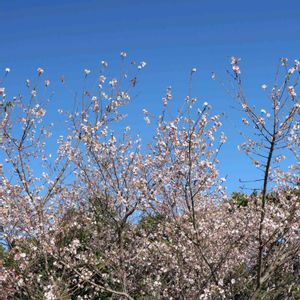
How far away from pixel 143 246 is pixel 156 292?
142 cm

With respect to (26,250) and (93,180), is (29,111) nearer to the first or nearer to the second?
(93,180)

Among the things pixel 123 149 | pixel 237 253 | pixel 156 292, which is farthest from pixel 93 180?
pixel 237 253

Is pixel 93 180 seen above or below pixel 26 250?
above

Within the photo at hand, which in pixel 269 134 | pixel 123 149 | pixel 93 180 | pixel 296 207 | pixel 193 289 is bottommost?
pixel 193 289

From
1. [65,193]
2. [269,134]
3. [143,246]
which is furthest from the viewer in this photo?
[65,193]

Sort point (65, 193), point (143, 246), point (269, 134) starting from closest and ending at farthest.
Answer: point (269, 134)
point (143, 246)
point (65, 193)

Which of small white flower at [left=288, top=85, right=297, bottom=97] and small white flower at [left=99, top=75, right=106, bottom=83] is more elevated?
small white flower at [left=99, top=75, right=106, bottom=83]

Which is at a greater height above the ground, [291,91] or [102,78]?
[102,78]

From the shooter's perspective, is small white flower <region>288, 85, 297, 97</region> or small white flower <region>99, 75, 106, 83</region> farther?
small white flower <region>99, 75, 106, 83</region>

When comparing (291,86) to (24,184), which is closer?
(291,86)

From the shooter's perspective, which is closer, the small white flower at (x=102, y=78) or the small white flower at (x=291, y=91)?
the small white flower at (x=291, y=91)

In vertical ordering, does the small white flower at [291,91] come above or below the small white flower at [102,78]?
below

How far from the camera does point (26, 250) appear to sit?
39.4 feet

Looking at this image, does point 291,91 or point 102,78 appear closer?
point 291,91
